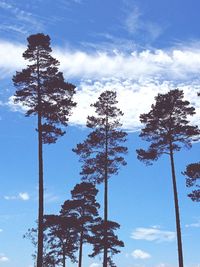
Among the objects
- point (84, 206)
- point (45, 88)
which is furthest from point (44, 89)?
point (84, 206)

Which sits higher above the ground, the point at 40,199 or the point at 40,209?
the point at 40,199

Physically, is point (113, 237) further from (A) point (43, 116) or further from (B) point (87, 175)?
(A) point (43, 116)

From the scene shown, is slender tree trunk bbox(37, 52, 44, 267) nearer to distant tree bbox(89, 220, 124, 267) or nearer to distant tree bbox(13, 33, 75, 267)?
distant tree bbox(13, 33, 75, 267)

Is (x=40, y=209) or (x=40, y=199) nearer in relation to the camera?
(x=40, y=209)

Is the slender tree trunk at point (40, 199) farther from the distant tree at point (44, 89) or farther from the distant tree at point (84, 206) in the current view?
the distant tree at point (84, 206)

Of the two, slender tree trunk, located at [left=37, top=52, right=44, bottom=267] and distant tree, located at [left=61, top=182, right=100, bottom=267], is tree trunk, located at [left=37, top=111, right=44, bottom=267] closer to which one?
slender tree trunk, located at [left=37, top=52, right=44, bottom=267]

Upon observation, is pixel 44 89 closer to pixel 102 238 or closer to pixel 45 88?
pixel 45 88

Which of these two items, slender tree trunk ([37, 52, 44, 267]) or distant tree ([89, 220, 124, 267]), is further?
distant tree ([89, 220, 124, 267])

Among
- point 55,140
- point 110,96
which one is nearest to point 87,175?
point 110,96

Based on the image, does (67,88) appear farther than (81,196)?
No

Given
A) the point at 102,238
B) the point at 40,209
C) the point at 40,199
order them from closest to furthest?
the point at 40,209, the point at 40,199, the point at 102,238

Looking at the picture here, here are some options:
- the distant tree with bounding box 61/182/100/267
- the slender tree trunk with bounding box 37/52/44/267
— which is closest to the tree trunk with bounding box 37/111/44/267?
the slender tree trunk with bounding box 37/52/44/267

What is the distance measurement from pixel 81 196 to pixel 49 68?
21094mm

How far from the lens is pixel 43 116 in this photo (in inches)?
1170
